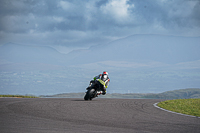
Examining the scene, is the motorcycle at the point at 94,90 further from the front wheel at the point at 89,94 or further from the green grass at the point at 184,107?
the green grass at the point at 184,107

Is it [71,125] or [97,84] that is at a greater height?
[97,84]

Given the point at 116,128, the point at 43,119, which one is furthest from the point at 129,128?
the point at 43,119

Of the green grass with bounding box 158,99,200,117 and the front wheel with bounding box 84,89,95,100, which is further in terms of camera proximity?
the front wheel with bounding box 84,89,95,100

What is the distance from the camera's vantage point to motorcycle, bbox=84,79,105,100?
2198 centimetres

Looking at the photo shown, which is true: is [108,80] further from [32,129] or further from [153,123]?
[32,129]

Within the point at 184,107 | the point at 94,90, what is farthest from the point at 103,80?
the point at 184,107

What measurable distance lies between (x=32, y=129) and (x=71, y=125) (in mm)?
1416

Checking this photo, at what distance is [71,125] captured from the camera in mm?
9648

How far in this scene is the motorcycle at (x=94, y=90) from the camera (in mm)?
21984

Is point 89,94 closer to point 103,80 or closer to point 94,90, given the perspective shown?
point 94,90

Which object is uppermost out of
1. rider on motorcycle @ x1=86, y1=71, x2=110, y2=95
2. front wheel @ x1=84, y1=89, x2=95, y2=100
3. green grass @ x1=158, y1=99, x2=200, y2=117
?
rider on motorcycle @ x1=86, y1=71, x2=110, y2=95

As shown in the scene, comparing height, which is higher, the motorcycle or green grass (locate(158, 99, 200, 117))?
the motorcycle

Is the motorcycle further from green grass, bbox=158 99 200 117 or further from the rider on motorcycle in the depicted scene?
green grass, bbox=158 99 200 117

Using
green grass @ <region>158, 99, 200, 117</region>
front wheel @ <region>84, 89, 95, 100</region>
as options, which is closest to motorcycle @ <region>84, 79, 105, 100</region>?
front wheel @ <region>84, 89, 95, 100</region>
